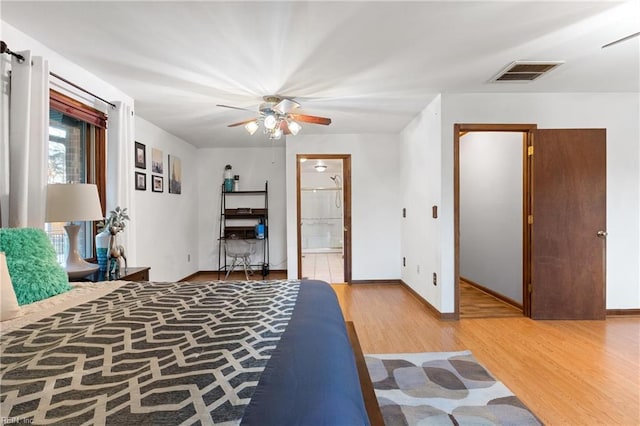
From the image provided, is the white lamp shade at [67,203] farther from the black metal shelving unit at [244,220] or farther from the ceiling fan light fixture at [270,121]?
the black metal shelving unit at [244,220]

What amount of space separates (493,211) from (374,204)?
1.63 meters

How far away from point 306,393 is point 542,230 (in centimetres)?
338

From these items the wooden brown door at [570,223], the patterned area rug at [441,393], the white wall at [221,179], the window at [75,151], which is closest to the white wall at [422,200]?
the wooden brown door at [570,223]

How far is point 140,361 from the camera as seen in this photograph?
0.91 m

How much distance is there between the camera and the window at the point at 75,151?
2469 mm

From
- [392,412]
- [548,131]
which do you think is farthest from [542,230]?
[392,412]

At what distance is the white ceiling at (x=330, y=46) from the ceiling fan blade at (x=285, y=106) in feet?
0.36

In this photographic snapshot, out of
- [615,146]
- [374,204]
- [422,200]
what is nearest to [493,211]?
[422,200]

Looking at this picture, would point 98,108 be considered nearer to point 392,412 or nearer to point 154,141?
point 154,141

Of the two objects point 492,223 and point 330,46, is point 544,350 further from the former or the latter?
point 330,46

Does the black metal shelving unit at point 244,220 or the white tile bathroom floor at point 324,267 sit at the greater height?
the black metal shelving unit at point 244,220

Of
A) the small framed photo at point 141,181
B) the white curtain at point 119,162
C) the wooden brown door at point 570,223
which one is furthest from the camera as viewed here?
the small framed photo at point 141,181

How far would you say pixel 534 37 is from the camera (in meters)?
2.15

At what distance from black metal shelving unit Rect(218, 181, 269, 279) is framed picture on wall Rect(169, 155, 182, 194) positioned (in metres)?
0.83
